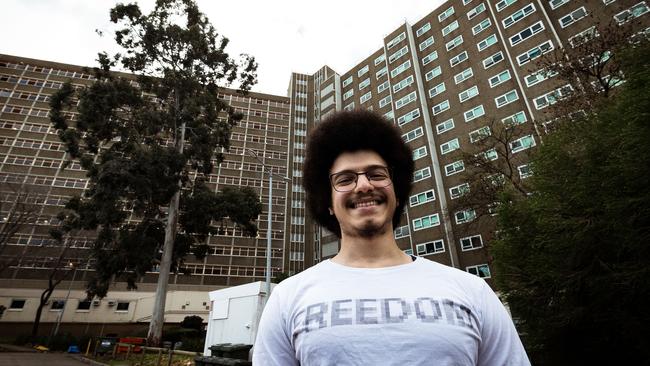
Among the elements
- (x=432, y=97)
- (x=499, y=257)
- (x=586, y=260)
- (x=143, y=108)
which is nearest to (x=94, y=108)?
(x=143, y=108)

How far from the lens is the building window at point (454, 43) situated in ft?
128

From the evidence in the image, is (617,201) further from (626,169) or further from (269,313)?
(269,313)

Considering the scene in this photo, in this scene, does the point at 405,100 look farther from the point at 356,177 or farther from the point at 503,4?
the point at 356,177

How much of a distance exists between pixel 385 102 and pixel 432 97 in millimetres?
7446

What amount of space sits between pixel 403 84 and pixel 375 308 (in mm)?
45644

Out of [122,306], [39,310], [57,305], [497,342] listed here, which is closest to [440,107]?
[497,342]

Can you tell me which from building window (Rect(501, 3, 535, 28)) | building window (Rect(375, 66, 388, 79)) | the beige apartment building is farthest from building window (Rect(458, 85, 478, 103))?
building window (Rect(375, 66, 388, 79))

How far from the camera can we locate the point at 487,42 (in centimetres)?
3622

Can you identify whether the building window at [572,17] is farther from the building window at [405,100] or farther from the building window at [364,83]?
the building window at [364,83]

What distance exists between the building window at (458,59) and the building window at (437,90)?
2719 mm

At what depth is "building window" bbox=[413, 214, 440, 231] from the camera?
34.1 m

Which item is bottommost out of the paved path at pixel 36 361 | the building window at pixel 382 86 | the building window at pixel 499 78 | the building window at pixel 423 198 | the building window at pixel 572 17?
the paved path at pixel 36 361

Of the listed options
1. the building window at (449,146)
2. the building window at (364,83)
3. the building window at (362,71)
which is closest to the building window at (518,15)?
the building window at (449,146)

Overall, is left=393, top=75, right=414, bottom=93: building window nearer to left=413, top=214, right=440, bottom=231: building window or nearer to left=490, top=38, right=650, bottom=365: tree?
left=413, top=214, right=440, bottom=231: building window
